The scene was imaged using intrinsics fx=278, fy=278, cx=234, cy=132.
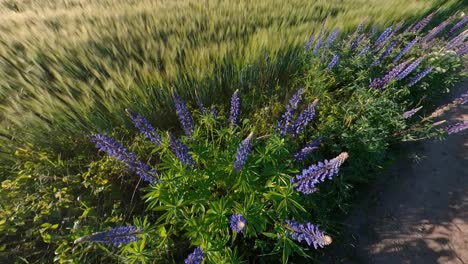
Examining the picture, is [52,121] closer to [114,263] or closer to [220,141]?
[114,263]

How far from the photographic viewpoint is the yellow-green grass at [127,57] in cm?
212

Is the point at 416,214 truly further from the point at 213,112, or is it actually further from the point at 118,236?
the point at 118,236

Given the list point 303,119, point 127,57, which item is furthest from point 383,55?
point 127,57

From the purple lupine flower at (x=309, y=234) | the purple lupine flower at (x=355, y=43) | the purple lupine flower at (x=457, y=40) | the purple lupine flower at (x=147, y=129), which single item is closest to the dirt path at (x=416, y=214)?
the purple lupine flower at (x=309, y=234)

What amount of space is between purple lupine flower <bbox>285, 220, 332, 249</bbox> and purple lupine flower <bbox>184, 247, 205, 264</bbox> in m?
0.57

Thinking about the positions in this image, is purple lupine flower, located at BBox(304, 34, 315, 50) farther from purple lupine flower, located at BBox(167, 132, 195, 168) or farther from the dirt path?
purple lupine flower, located at BBox(167, 132, 195, 168)

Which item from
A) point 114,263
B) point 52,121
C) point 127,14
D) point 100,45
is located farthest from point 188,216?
point 127,14

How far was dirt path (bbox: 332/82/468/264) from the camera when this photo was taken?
2688 millimetres

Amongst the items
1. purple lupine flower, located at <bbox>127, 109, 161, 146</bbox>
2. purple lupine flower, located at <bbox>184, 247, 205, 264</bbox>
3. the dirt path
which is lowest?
the dirt path

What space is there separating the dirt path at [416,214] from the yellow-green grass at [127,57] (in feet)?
5.44

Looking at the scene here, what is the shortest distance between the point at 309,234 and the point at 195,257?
66 centimetres

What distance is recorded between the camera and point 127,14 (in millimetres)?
3264

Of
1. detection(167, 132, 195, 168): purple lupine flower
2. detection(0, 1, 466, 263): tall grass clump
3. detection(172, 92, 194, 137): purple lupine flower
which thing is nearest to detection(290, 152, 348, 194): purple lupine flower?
detection(0, 1, 466, 263): tall grass clump

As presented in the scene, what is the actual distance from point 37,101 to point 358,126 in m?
2.73
